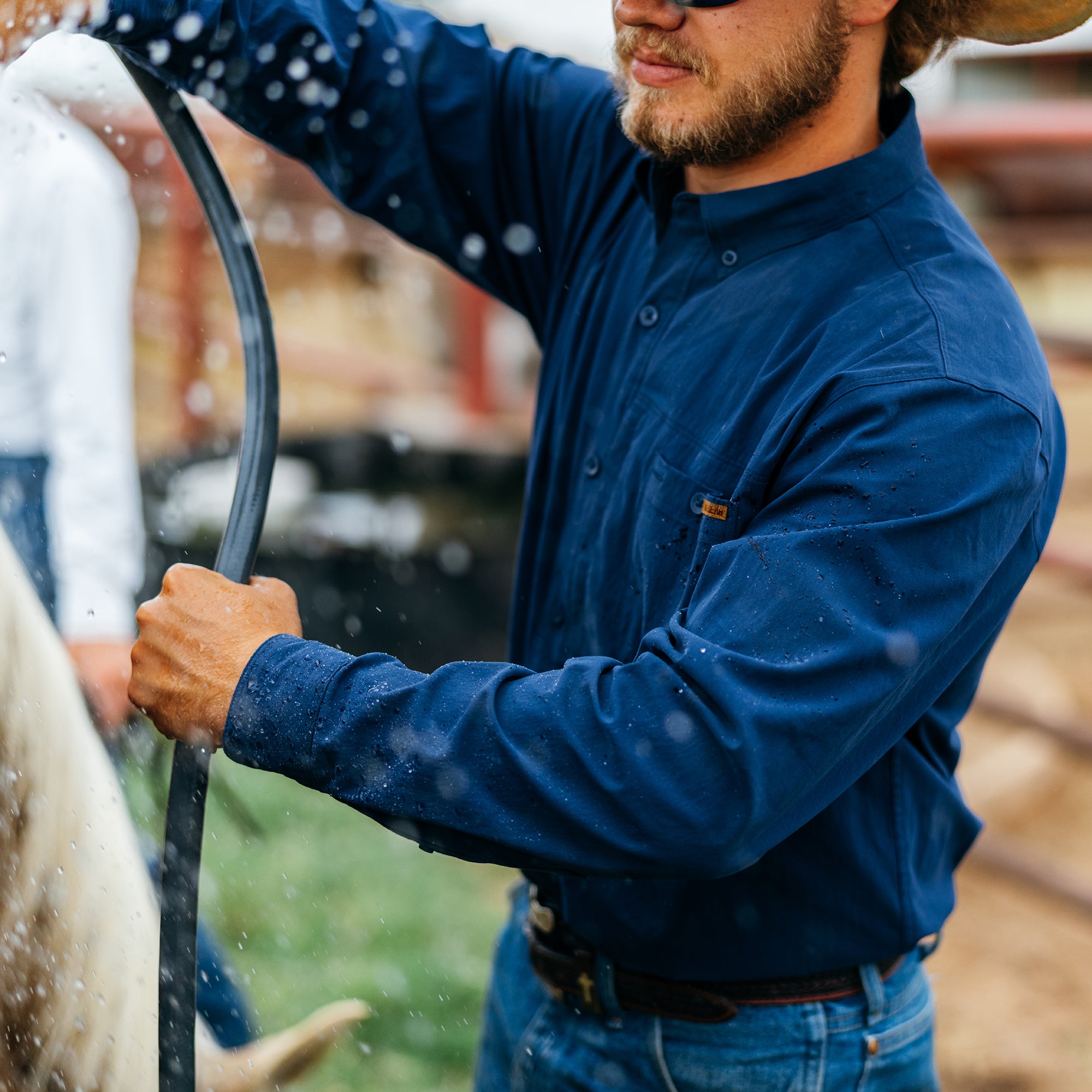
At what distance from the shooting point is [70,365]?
8.01ft

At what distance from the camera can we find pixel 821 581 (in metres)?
1.14

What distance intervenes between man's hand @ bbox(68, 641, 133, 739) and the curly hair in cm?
158

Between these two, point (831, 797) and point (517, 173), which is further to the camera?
point (517, 173)

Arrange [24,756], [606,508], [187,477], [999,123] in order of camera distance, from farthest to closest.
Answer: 1. [187,477]
2. [999,123]
3. [606,508]
4. [24,756]

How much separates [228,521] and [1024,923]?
3194 mm

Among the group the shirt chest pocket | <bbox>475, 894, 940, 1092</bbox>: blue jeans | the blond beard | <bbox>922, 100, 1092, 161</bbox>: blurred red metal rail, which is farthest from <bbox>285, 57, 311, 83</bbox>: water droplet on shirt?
<bbox>922, 100, 1092, 161</bbox>: blurred red metal rail

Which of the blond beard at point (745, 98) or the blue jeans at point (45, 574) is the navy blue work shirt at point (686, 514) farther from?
the blue jeans at point (45, 574)

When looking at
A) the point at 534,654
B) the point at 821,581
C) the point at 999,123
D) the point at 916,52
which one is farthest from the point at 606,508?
the point at 999,123

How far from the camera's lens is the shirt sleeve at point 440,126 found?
1692 mm

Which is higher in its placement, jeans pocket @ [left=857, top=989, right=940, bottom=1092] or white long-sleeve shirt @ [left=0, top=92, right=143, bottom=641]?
white long-sleeve shirt @ [left=0, top=92, right=143, bottom=641]

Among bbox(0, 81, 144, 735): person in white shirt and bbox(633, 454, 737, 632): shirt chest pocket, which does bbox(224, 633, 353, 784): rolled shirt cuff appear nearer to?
bbox(633, 454, 737, 632): shirt chest pocket

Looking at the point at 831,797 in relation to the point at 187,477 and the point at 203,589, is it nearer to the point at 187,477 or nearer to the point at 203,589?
the point at 203,589

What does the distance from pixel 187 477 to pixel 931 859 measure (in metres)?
3.73

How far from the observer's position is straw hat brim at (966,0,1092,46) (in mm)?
1586
